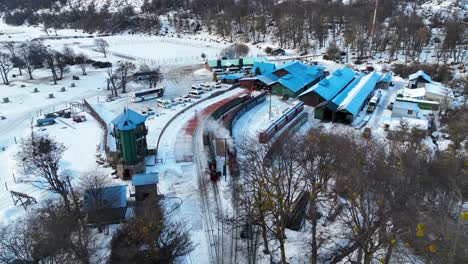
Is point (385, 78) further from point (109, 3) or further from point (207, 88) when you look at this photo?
point (109, 3)

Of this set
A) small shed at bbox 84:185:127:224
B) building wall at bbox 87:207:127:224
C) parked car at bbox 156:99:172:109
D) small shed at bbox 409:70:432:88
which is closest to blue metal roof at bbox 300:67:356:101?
small shed at bbox 409:70:432:88

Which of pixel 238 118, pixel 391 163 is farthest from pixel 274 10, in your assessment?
pixel 391 163

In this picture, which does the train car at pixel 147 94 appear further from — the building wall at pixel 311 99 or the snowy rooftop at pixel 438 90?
the snowy rooftop at pixel 438 90

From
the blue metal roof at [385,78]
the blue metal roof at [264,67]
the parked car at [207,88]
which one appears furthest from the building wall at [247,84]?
the blue metal roof at [385,78]

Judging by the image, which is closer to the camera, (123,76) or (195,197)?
(195,197)

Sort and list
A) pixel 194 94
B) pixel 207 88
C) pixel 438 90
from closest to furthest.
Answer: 1. pixel 438 90
2. pixel 194 94
3. pixel 207 88

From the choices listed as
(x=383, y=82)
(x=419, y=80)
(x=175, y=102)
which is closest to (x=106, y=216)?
(x=175, y=102)

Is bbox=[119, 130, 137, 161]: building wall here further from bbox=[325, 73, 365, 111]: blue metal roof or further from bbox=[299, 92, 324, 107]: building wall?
bbox=[299, 92, 324, 107]: building wall
